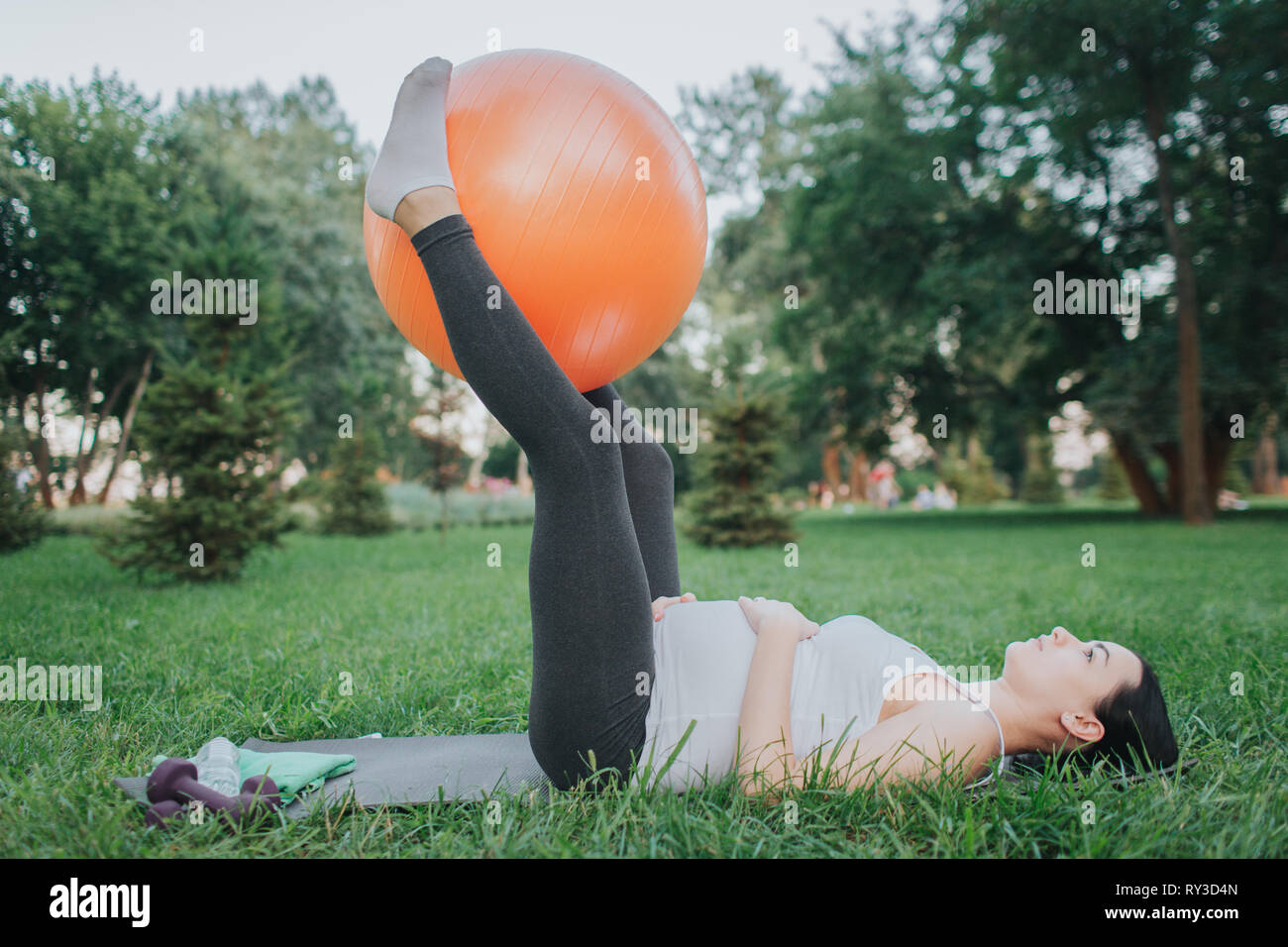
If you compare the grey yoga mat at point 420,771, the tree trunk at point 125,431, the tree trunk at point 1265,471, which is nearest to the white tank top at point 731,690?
the grey yoga mat at point 420,771

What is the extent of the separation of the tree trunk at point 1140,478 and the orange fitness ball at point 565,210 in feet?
53.7

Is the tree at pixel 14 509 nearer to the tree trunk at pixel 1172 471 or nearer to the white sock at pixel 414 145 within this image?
the white sock at pixel 414 145

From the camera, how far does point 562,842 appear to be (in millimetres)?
1567

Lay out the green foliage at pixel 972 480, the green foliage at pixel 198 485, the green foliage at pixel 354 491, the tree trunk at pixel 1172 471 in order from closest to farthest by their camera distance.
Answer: the green foliage at pixel 198 485
the green foliage at pixel 354 491
the tree trunk at pixel 1172 471
the green foliage at pixel 972 480

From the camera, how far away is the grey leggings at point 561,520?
1.72m

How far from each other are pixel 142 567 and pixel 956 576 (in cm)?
730

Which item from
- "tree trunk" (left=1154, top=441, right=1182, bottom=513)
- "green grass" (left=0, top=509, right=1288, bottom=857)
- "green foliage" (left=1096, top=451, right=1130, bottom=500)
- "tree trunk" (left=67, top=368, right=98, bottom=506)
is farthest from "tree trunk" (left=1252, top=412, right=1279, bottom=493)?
"tree trunk" (left=67, top=368, right=98, bottom=506)

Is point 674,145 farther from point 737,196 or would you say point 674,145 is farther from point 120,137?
point 737,196

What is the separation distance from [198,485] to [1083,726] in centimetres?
691

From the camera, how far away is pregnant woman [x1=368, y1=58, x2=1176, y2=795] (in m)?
1.73

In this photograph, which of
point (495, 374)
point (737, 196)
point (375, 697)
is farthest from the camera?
point (737, 196)

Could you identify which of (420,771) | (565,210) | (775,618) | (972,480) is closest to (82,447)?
(420,771)

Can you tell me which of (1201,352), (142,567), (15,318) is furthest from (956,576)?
(15,318)

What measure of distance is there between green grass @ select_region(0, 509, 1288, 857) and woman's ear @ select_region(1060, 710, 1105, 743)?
A: 13 cm
